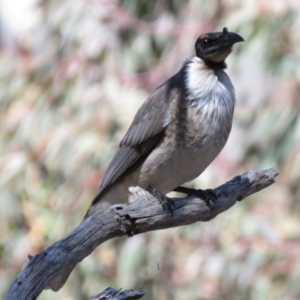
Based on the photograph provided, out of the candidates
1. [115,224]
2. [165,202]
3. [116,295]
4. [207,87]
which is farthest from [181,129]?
[116,295]

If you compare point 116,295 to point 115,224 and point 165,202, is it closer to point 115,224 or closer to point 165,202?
point 115,224

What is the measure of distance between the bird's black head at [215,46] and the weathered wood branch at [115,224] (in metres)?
0.86

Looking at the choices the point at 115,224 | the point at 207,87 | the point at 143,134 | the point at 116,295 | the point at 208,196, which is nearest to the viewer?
the point at 116,295

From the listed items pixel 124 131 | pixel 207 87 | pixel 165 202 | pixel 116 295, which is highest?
pixel 124 131

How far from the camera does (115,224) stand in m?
5.15

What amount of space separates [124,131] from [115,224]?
2.79 m

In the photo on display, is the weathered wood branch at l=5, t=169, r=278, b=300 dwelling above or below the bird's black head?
below

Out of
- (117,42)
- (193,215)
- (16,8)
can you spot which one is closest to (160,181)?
(193,215)

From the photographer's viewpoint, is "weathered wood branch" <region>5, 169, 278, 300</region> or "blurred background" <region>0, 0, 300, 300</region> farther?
"blurred background" <region>0, 0, 300, 300</region>

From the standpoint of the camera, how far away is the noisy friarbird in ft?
19.6

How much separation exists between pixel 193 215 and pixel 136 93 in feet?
8.38

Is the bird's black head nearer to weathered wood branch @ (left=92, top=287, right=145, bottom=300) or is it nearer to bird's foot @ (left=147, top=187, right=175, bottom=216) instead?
bird's foot @ (left=147, top=187, right=175, bottom=216)

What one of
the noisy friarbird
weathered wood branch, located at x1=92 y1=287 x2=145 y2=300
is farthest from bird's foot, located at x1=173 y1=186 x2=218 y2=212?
weathered wood branch, located at x1=92 y1=287 x2=145 y2=300

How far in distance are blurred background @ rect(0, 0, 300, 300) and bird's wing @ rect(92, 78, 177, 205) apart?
3.24 feet
